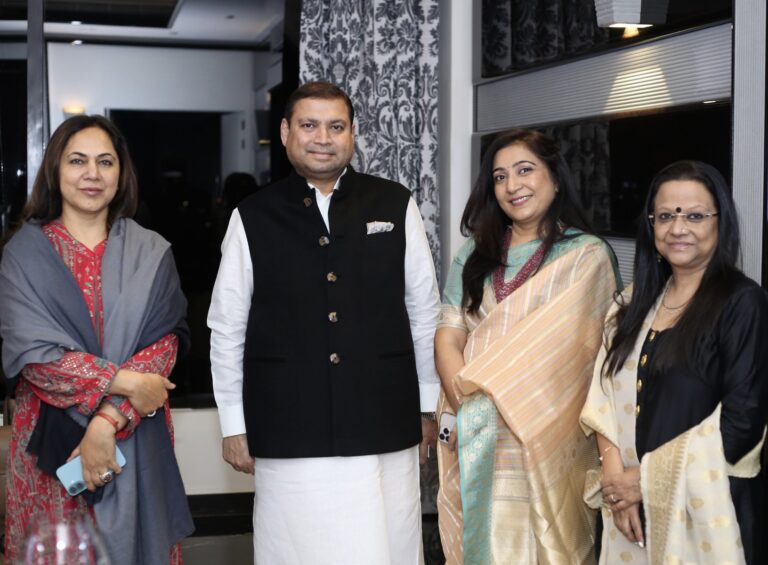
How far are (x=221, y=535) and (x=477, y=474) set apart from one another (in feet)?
6.30

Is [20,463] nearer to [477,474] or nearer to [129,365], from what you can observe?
[129,365]

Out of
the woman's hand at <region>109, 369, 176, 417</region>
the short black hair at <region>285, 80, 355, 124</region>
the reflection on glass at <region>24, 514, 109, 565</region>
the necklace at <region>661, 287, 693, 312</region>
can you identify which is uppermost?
the short black hair at <region>285, 80, 355, 124</region>

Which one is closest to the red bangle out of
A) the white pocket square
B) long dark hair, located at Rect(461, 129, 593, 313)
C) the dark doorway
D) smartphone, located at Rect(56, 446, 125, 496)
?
smartphone, located at Rect(56, 446, 125, 496)

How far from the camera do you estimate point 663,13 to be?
3.01 m

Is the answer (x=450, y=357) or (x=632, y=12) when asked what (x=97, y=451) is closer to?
(x=450, y=357)

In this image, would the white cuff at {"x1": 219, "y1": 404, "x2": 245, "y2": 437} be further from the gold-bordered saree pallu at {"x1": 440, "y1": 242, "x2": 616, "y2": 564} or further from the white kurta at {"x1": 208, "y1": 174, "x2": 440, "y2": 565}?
the gold-bordered saree pallu at {"x1": 440, "y1": 242, "x2": 616, "y2": 564}

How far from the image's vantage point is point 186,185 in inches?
180

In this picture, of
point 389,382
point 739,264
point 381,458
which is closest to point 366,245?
point 389,382

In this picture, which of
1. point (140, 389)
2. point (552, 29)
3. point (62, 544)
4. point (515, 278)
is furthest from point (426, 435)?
point (62, 544)

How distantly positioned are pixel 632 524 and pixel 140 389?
1.23 m

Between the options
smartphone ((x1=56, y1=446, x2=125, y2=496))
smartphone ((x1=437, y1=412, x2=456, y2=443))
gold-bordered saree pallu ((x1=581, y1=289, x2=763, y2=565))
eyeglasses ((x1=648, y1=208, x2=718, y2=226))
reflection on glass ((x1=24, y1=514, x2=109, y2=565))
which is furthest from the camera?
smartphone ((x1=437, y1=412, x2=456, y2=443))

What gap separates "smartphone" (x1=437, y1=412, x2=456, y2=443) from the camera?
2.79 m

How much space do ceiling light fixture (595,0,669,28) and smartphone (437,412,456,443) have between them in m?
1.32

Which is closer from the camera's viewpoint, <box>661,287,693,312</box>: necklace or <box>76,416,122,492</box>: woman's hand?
<box>661,287,693,312</box>: necklace
